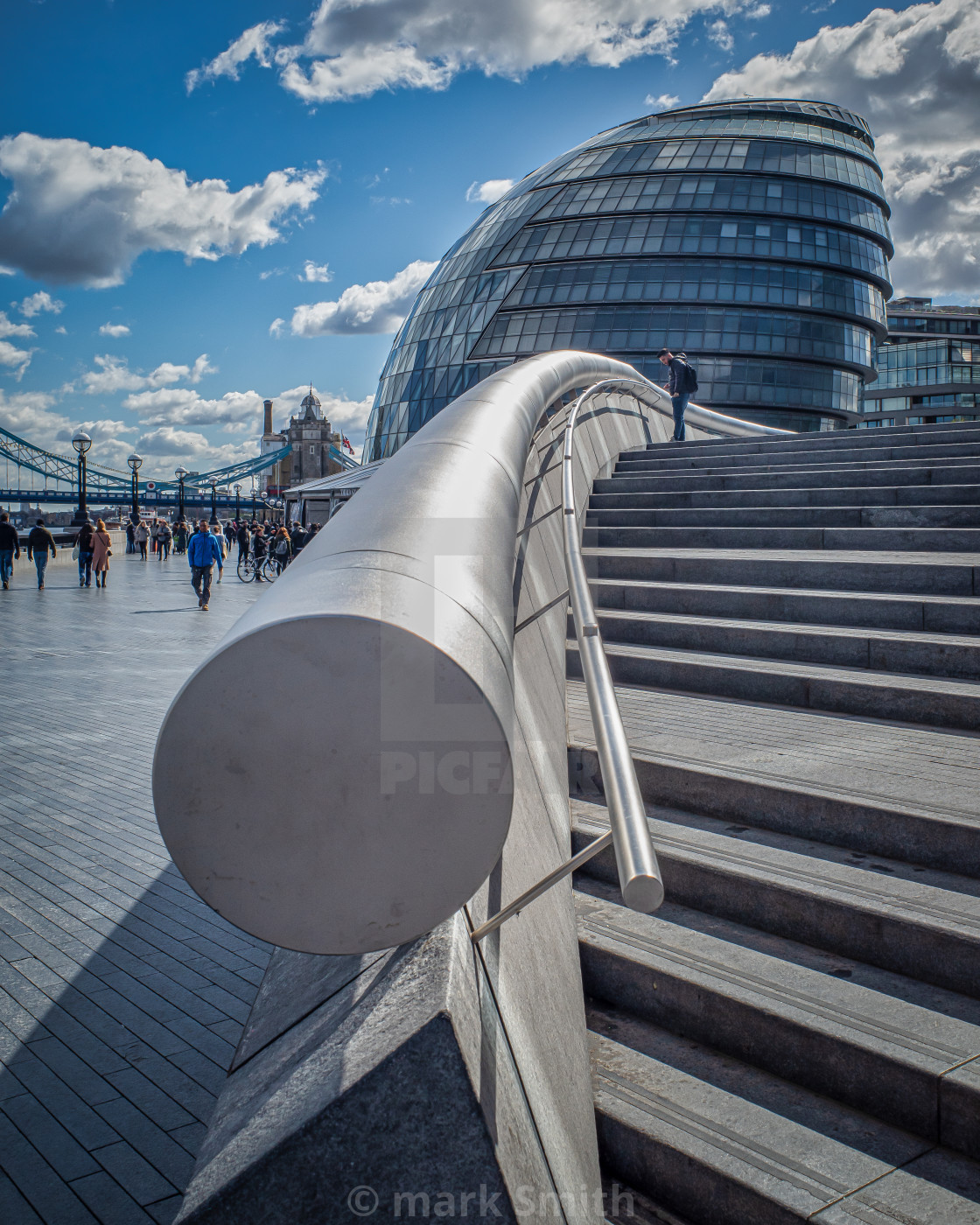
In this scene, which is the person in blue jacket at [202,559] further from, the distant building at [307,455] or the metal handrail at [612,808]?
the distant building at [307,455]

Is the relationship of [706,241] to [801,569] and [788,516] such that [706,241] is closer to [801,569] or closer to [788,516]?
[788,516]

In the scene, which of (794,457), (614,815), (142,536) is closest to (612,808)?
(614,815)

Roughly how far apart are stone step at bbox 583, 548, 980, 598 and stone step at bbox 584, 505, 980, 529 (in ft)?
1.71

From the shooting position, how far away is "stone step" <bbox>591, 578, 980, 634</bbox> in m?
4.76

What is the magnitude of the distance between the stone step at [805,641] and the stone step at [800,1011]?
81.1 inches

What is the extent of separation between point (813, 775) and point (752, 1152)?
1525mm

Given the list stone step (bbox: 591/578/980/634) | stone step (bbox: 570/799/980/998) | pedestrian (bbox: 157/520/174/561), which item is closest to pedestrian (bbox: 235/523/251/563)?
pedestrian (bbox: 157/520/174/561)

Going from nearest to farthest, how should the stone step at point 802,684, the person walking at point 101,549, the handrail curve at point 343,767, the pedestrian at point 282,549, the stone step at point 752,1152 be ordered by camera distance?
the handrail curve at point 343,767 < the stone step at point 752,1152 < the stone step at point 802,684 < the person walking at point 101,549 < the pedestrian at point 282,549

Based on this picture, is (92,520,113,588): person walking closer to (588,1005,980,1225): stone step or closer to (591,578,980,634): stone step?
(591,578,980,634): stone step

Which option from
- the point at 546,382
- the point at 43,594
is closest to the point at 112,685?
the point at 546,382

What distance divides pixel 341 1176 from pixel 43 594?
767 inches

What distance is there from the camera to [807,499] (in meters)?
7.30

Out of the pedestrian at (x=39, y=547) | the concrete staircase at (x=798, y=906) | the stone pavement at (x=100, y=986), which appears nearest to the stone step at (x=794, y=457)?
the concrete staircase at (x=798, y=906)

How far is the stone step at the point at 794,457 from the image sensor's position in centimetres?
793
